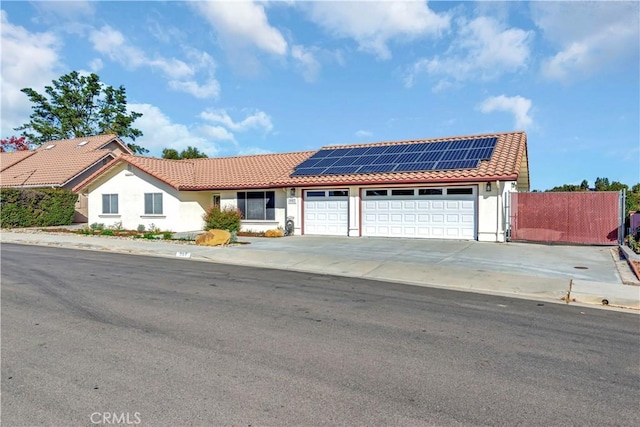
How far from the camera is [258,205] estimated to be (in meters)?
→ 23.6

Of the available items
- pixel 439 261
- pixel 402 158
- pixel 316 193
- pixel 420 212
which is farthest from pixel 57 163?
pixel 439 261

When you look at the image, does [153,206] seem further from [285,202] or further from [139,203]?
[285,202]

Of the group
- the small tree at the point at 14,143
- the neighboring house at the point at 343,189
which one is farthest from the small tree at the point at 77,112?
the neighboring house at the point at 343,189

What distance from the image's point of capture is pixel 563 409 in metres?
3.90

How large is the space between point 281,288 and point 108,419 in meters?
5.72

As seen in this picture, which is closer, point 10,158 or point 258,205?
point 258,205

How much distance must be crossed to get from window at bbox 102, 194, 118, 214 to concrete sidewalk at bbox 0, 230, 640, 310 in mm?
6254

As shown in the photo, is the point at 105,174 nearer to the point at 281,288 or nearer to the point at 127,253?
the point at 127,253

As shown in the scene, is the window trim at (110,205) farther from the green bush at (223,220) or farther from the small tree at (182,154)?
the small tree at (182,154)

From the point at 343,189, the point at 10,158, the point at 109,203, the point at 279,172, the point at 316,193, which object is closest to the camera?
the point at 343,189

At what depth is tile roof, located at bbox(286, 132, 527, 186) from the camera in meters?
17.7

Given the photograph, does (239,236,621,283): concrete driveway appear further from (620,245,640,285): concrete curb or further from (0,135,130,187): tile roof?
(0,135,130,187): tile roof

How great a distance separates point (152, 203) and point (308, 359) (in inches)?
890

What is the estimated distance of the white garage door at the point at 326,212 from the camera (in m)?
21.3
